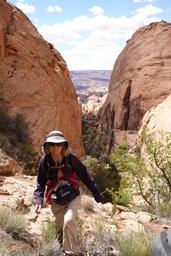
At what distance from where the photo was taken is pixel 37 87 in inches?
849

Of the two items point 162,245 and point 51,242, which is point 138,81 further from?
point 162,245

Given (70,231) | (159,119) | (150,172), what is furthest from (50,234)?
(159,119)

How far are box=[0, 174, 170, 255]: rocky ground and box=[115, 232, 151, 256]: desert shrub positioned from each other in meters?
0.14

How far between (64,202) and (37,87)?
16.6m

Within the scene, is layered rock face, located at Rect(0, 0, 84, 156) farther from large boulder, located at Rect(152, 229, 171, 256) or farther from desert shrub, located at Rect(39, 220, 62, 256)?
large boulder, located at Rect(152, 229, 171, 256)

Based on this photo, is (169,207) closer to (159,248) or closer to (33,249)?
(33,249)

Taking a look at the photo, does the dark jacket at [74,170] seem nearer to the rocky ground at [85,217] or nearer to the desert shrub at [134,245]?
the desert shrub at [134,245]

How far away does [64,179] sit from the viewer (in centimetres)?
528

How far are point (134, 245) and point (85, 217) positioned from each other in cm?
300

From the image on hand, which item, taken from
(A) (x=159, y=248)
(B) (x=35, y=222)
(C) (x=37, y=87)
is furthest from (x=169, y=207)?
(C) (x=37, y=87)

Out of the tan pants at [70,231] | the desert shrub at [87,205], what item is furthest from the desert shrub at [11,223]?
the desert shrub at [87,205]

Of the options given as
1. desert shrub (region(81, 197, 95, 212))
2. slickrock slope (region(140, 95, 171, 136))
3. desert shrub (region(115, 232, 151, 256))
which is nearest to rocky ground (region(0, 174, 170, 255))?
desert shrub (region(81, 197, 95, 212))

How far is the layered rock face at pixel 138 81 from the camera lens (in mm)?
32812

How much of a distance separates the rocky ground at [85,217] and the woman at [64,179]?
0.58 metres
